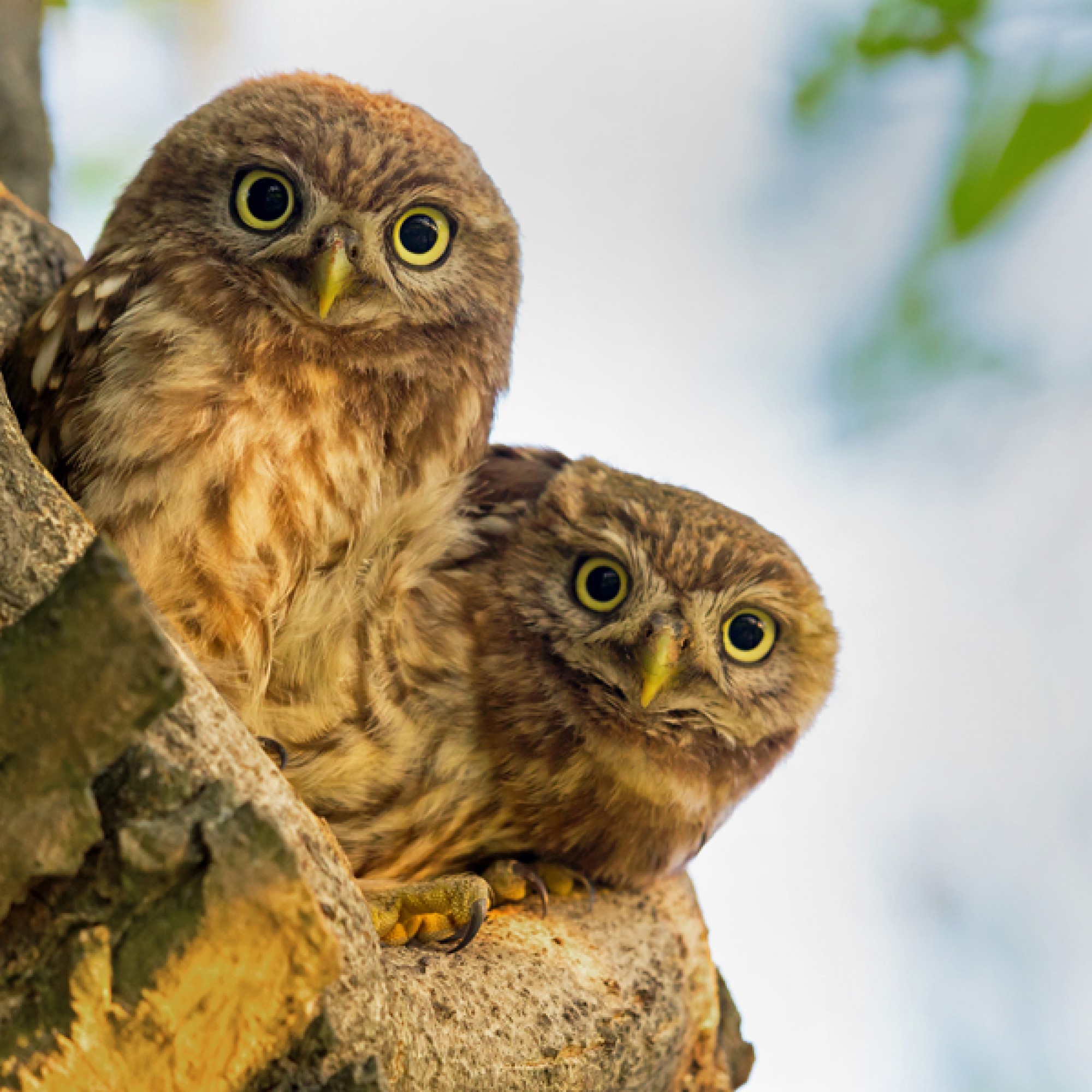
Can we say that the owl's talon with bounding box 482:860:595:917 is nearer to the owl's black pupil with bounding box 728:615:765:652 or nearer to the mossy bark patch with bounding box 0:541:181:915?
the owl's black pupil with bounding box 728:615:765:652

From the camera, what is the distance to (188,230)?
210cm

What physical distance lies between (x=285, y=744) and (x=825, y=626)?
1.29m

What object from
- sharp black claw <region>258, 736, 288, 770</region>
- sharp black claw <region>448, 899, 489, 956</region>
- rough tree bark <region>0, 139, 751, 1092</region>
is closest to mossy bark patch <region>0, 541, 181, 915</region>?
rough tree bark <region>0, 139, 751, 1092</region>

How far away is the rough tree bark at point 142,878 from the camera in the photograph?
3.18 ft

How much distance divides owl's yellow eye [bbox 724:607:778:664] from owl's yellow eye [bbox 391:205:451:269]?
3.29ft

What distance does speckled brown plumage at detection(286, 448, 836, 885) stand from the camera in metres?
2.19

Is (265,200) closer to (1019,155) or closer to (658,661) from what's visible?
(658,661)

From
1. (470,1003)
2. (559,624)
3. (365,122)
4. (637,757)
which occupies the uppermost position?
(365,122)

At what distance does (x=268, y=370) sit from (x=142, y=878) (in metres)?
1.11

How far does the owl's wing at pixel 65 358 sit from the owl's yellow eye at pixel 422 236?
0.50 meters

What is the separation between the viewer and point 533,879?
2355 mm

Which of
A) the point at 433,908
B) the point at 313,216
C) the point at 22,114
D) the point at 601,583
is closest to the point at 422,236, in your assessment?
the point at 313,216

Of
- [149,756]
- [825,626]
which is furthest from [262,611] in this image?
[825,626]

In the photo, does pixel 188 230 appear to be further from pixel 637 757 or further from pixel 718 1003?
pixel 718 1003
